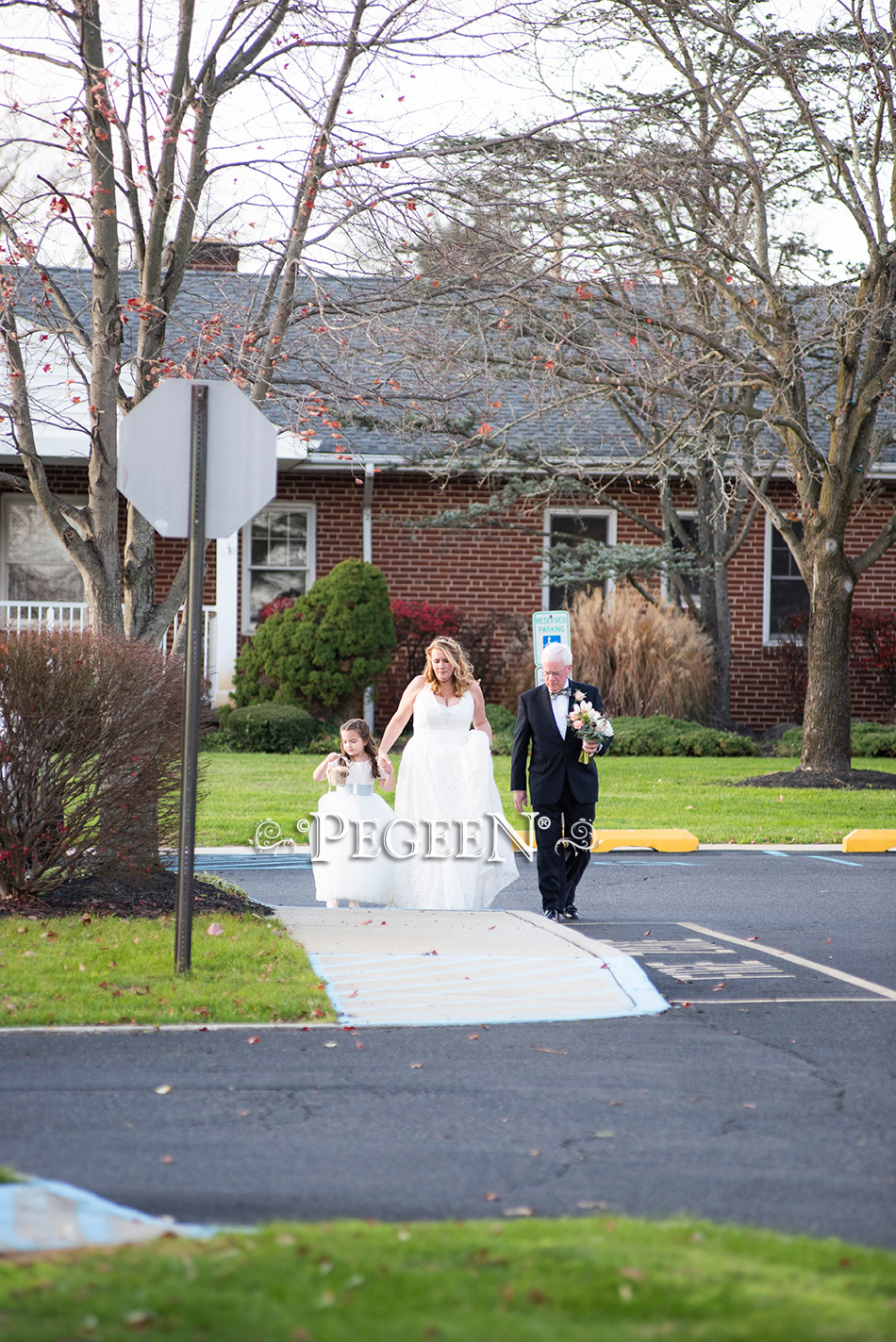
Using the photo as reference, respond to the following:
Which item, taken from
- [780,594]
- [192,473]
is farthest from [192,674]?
[780,594]

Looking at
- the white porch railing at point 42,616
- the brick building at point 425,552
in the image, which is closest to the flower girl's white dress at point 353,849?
the white porch railing at point 42,616

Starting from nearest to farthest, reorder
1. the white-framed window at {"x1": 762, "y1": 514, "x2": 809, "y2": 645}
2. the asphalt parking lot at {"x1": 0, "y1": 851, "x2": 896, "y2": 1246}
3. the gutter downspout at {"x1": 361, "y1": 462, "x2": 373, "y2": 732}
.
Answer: the asphalt parking lot at {"x1": 0, "y1": 851, "x2": 896, "y2": 1246}, the gutter downspout at {"x1": 361, "y1": 462, "x2": 373, "y2": 732}, the white-framed window at {"x1": 762, "y1": 514, "x2": 809, "y2": 645}

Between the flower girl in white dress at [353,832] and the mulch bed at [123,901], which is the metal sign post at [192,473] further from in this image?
the flower girl in white dress at [353,832]

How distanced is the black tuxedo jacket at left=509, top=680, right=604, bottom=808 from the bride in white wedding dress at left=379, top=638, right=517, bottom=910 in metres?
0.24

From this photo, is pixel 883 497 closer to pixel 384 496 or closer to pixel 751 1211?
pixel 384 496

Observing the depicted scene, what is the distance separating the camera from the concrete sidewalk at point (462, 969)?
6578mm

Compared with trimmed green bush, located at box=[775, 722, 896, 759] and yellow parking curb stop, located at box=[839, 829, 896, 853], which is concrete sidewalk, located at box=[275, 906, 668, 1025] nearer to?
yellow parking curb stop, located at box=[839, 829, 896, 853]

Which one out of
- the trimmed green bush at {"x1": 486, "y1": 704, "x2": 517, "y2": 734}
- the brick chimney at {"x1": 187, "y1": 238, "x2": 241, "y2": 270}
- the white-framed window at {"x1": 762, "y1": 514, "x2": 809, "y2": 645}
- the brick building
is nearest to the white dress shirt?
the brick chimney at {"x1": 187, "y1": 238, "x2": 241, "y2": 270}

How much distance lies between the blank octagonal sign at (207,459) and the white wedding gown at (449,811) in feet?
8.85

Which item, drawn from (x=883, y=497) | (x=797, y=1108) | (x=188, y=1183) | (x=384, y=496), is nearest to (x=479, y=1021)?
(x=797, y=1108)

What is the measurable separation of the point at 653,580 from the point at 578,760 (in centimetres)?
1299

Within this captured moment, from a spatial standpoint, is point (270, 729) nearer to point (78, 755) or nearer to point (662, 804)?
point (662, 804)

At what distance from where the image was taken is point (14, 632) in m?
8.18

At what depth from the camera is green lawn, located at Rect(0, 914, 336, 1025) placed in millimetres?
6285
